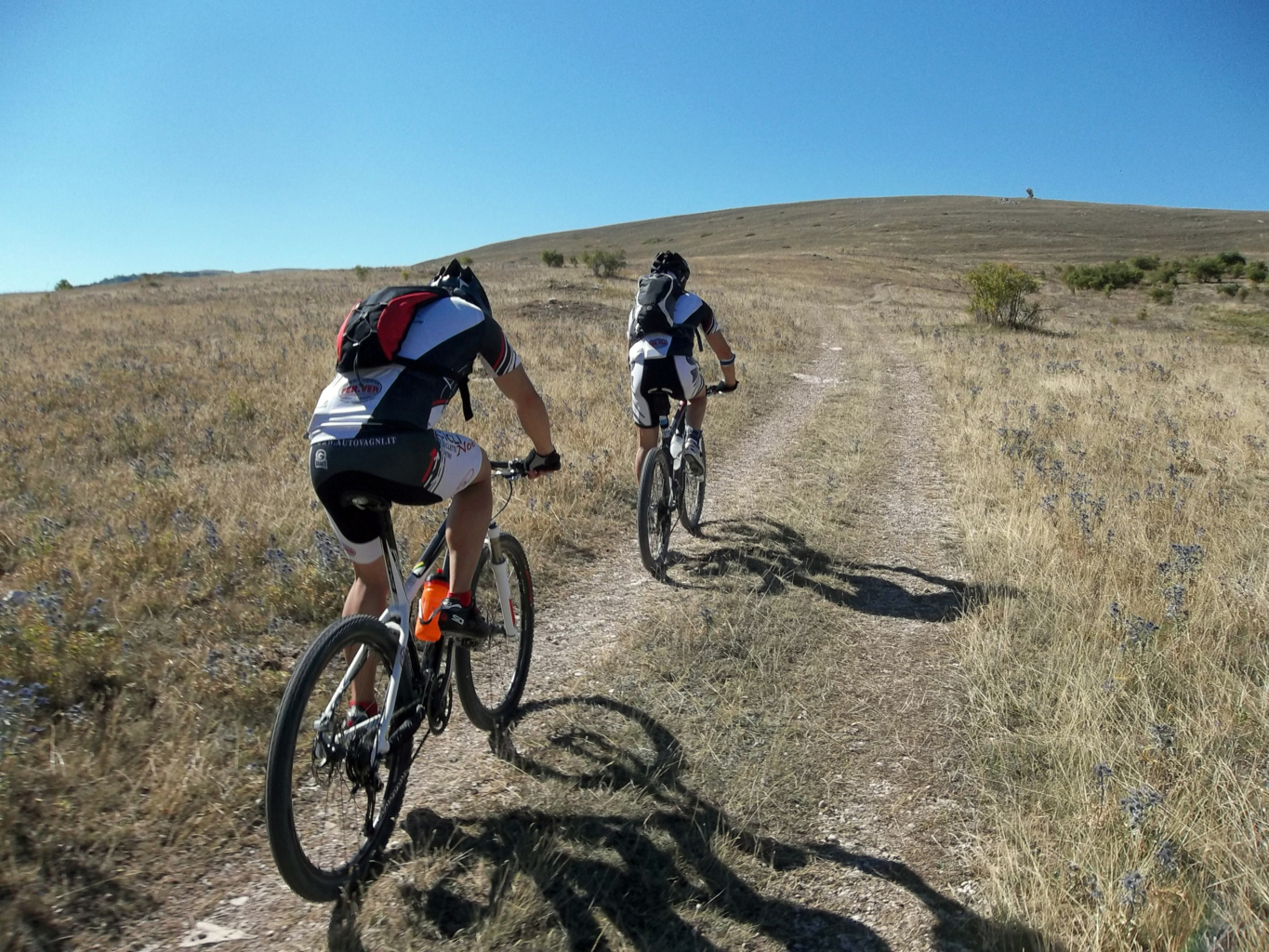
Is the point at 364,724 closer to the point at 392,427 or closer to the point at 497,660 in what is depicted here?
the point at 392,427

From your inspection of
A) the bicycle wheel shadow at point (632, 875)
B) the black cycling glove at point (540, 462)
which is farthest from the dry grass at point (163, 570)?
the black cycling glove at point (540, 462)

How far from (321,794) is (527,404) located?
175 cm

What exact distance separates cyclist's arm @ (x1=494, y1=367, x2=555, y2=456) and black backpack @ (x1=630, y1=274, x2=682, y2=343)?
2584mm

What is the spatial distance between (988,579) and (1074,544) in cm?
86

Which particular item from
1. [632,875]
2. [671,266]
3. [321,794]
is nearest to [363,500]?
[321,794]

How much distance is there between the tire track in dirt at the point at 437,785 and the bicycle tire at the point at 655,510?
179 millimetres

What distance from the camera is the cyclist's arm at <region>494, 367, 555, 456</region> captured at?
117 inches

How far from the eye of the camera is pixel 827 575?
18.1 ft

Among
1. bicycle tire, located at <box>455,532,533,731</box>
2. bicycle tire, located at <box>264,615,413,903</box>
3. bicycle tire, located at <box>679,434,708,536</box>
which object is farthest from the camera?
bicycle tire, located at <box>679,434,708,536</box>

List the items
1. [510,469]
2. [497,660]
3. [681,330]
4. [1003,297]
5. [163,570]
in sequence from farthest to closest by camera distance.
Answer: [1003,297] < [681,330] < [163,570] < [497,660] < [510,469]

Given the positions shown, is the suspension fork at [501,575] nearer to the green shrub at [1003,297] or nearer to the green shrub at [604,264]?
the green shrub at [1003,297]

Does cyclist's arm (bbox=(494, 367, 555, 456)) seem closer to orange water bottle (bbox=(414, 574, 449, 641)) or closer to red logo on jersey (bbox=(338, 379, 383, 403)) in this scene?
red logo on jersey (bbox=(338, 379, 383, 403))

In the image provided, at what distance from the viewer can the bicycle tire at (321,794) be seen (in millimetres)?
2121

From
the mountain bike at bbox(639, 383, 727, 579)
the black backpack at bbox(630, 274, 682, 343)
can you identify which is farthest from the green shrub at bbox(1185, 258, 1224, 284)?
the black backpack at bbox(630, 274, 682, 343)
